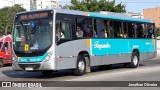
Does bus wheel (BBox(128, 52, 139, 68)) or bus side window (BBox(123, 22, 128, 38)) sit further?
bus wheel (BBox(128, 52, 139, 68))

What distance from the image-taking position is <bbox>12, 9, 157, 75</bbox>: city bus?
16.1m

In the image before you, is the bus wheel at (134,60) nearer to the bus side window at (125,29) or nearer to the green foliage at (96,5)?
the bus side window at (125,29)

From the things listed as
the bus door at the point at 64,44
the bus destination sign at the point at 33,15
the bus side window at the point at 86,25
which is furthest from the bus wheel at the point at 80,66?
the bus destination sign at the point at 33,15

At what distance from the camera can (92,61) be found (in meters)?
18.8

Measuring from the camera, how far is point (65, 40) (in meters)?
16.7

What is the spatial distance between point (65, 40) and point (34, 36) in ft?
4.56

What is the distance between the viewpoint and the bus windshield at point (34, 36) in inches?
634

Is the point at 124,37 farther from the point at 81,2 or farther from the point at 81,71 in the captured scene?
the point at 81,2

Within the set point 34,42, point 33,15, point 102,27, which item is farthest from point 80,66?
point 33,15

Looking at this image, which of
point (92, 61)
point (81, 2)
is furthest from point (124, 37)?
point (81, 2)

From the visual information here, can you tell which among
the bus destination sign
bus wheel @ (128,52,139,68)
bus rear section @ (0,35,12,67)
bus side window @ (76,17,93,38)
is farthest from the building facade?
the bus destination sign

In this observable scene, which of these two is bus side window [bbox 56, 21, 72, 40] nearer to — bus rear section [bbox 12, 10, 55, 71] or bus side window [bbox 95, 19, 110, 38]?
bus rear section [bbox 12, 10, 55, 71]

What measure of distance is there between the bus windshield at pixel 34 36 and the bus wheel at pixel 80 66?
2.14m

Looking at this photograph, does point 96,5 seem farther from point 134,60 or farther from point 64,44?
point 64,44
